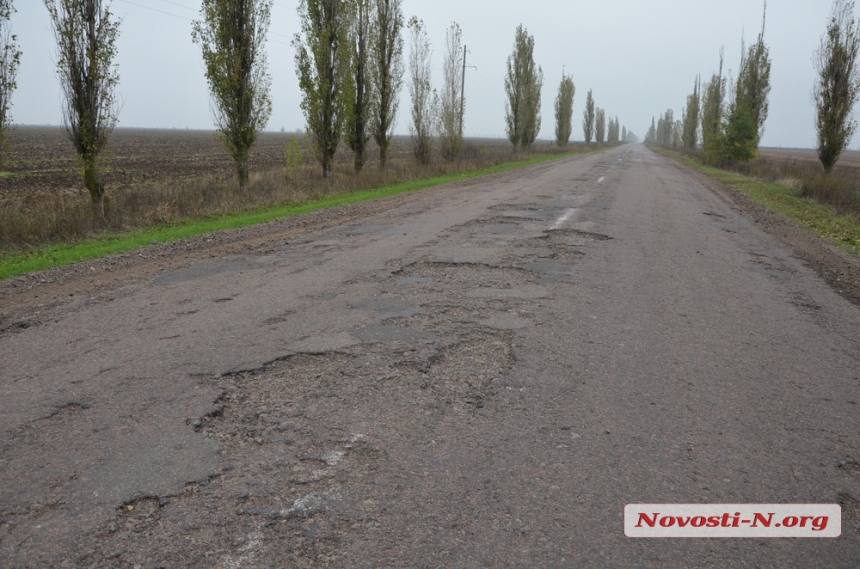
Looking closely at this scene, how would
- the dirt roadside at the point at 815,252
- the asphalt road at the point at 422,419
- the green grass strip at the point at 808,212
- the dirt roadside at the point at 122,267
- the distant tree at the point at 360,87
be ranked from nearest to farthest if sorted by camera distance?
the asphalt road at the point at 422,419, the dirt roadside at the point at 122,267, the dirt roadside at the point at 815,252, the green grass strip at the point at 808,212, the distant tree at the point at 360,87

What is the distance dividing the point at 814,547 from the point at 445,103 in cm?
2889

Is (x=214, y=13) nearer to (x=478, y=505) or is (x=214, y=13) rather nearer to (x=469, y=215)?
(x=469, y=215)

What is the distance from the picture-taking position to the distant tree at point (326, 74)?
20.2m

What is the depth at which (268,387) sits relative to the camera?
3.87 metres

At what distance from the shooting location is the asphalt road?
245 centimetres

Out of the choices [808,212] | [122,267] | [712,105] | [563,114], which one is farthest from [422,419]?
[563,114]

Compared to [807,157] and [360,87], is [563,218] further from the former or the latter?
[807,157]

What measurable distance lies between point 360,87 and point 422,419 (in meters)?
21.0

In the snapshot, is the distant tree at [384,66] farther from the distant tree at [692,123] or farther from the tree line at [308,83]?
the distant tree at [692,123]

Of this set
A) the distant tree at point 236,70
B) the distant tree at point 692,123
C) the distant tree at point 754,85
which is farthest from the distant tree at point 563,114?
the distant tree at point 236,70

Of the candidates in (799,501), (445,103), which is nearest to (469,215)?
(799,501)

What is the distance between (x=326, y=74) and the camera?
67.1 feet

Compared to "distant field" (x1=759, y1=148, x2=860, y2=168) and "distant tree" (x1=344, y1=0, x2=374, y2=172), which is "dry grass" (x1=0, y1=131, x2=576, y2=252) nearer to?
"distant tree" (x1=344, y1=0, x2=374, y2=172)

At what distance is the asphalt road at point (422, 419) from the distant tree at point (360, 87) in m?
16.6
